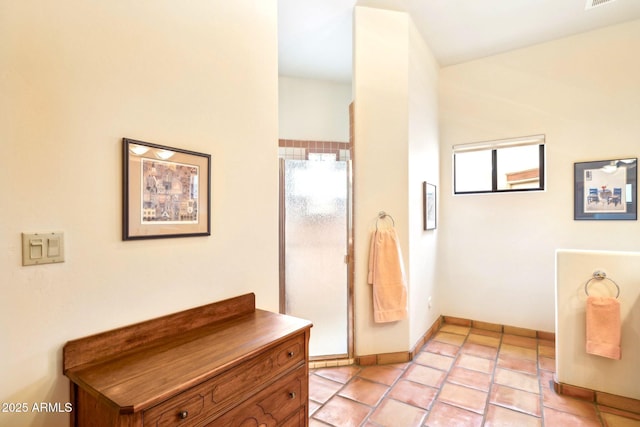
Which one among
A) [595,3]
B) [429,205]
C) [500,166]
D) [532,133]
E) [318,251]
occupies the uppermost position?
[595,3]

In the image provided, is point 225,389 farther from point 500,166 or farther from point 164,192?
point 500,166

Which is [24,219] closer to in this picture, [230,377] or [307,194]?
[230,377]

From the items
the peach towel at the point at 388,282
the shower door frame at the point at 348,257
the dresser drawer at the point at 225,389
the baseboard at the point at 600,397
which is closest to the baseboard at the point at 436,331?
the shower door frame at the point at 348,257

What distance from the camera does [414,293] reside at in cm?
290

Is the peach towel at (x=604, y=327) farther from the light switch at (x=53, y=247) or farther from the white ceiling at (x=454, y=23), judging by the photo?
the light switch at (x=53, y=247)

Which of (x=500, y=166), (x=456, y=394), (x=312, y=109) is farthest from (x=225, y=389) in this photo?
(x=500, y=166)

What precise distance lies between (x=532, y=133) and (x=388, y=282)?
7.54ft

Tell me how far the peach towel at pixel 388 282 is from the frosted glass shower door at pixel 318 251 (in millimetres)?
294

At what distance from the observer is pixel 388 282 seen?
2619 mm

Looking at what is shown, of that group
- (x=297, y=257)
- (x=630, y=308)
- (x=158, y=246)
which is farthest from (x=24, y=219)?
(x=630, y=308)

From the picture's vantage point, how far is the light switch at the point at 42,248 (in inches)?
38.4

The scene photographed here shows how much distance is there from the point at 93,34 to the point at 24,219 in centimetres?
72

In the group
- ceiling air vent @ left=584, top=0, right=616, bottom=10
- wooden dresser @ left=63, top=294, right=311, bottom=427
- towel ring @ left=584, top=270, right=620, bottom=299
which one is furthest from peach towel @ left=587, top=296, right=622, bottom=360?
ceiling air vent @ left=584, top=0, right=616, bottom=10

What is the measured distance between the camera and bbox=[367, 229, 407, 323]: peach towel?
261 centimetres
